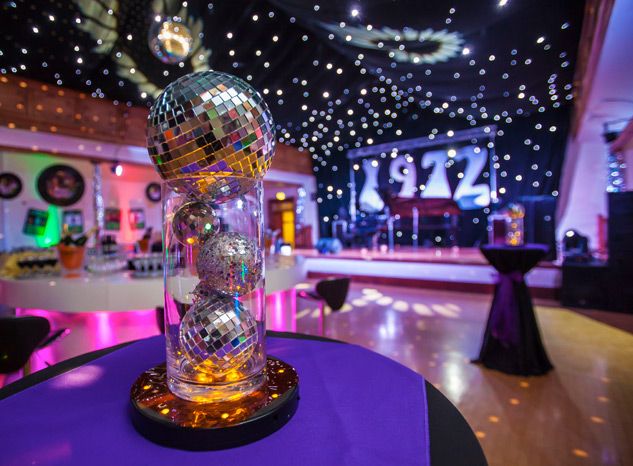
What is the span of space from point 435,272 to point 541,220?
195cm

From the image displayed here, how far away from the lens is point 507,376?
2691 mm

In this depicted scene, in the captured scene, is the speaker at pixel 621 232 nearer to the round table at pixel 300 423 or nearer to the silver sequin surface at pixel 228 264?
the round table at pixel 300 423

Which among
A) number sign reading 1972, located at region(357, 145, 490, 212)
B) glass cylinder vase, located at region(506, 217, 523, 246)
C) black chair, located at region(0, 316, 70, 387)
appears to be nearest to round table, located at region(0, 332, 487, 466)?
black chair, located at region(0, 316, 70, 387)

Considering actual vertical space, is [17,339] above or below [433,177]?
below

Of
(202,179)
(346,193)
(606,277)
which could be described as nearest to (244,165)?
(202,179)

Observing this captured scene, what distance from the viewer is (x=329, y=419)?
574mm

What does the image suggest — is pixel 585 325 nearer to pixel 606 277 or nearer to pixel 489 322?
pixel 606 277

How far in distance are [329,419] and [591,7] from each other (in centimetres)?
422

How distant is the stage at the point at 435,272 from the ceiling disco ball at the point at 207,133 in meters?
5.19

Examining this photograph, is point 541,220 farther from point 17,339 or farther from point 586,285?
point 17,339

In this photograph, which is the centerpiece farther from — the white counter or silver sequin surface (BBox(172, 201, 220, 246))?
the white counter

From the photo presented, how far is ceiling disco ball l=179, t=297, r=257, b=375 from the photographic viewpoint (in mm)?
601

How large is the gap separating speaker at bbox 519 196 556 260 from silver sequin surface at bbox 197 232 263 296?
21.0 feet

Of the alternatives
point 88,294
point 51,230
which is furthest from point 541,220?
point 51,230
